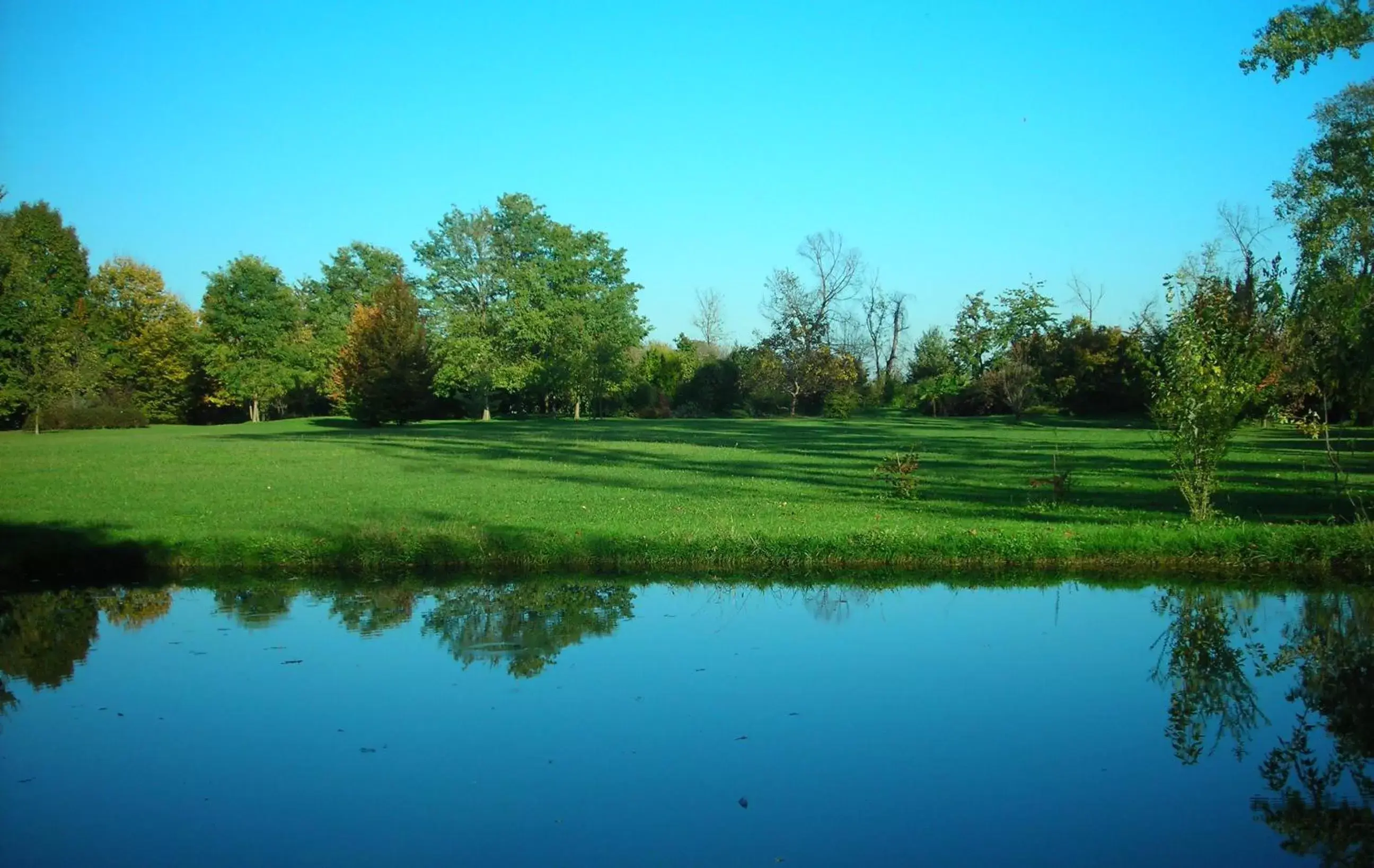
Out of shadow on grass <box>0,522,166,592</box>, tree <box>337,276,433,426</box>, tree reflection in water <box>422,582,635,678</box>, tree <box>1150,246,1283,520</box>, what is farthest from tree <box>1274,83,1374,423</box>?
tree <box>337,276,433,426</box>

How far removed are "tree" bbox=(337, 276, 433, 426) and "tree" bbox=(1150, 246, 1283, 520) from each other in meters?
42.8

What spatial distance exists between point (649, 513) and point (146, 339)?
2438 inches

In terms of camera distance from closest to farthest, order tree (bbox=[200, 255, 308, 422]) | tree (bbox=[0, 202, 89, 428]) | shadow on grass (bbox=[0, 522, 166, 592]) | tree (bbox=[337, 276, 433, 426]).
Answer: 1. shadow on grass (bbox=[0, 522, 166, 592])
2. tree (bbox=[0, 202, 89, 428])
3. tree (bbox=[337, 276, 433, 426])
4. tree (bbox=[200, 255, 308, 422])

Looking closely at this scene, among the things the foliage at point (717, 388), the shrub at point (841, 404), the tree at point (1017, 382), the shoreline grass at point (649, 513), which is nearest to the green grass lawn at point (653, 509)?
the shoreline grass at point (649, 513)

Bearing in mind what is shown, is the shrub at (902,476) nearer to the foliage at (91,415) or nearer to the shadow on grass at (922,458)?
the shadow on grass at (922,458)

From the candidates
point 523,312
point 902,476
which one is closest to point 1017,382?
point 523,312

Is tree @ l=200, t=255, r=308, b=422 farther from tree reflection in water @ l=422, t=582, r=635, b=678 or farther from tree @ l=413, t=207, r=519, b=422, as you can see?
tree reflection in water @ l=422, t=582, r=635, b=678

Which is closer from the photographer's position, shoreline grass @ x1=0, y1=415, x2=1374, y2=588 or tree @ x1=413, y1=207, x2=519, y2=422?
shoreline grass @ x1=0, y1=415, x2=1374, y2=588

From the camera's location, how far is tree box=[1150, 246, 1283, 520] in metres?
15.9

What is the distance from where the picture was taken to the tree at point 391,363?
52.7 meters

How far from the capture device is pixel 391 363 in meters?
52.2

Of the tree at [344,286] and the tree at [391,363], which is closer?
the tree at [391,363]

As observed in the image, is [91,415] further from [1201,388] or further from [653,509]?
[1201,388]

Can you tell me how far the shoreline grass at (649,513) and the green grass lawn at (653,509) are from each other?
0.05m
